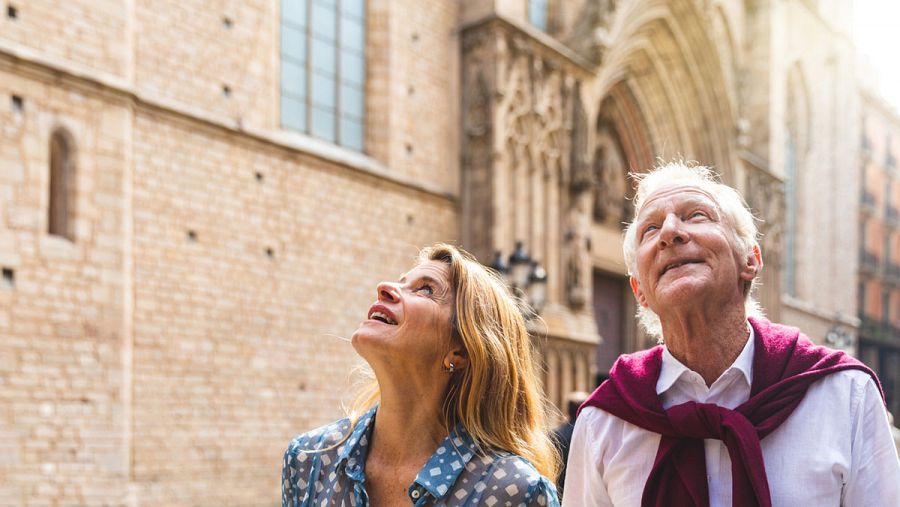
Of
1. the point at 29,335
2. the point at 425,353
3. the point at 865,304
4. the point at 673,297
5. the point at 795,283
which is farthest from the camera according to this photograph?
the point at 865,304

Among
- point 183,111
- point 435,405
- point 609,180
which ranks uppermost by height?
point 609,180

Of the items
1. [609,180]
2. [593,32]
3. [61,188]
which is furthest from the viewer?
[609,180]

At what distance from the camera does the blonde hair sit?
267cm

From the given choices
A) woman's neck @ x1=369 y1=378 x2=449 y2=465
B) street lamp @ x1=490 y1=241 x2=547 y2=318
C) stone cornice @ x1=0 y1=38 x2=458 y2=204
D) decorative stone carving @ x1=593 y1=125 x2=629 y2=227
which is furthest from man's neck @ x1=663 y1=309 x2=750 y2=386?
decorative stone carving @ x1=593 y1=125 x2=629 y2=227

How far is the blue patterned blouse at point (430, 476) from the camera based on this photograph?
2.49 meters

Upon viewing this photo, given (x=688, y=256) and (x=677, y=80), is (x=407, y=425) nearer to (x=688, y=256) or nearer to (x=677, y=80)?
(x=688, y=256)

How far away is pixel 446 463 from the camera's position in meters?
2.56

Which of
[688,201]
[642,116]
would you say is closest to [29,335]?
[688,201]

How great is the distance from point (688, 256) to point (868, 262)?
135 ft

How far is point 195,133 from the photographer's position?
11.1m

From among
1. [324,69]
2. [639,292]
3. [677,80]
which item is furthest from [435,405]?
[677,80]

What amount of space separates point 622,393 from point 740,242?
0.48 m

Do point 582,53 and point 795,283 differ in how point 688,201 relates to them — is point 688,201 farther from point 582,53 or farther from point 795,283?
point 795,283

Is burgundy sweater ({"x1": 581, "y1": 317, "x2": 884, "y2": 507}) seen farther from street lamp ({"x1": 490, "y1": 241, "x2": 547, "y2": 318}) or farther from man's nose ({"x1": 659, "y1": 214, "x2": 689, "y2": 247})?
street lamp ({"x1": 490, "y1": 241, "x2": 547, "y2": 318})
